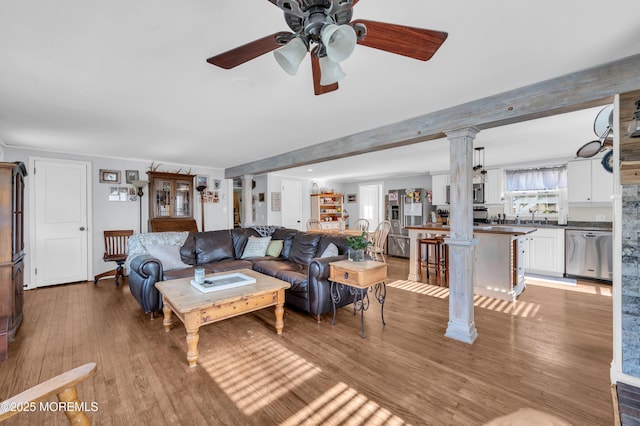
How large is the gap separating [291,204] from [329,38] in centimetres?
692

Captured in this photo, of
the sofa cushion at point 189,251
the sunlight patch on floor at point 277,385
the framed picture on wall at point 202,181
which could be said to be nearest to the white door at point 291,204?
the framed picture on wall at point 202,181

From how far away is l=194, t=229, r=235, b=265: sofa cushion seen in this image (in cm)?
408

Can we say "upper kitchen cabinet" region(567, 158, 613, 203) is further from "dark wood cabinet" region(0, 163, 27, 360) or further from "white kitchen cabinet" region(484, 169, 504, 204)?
"dark wood cabinet" region(0, 163, 27, 360)

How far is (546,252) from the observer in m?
5.13

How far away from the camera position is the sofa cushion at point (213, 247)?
4.08 m

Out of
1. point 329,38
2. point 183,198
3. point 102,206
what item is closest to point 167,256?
point 183,198

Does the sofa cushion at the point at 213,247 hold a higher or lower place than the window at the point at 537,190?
lower

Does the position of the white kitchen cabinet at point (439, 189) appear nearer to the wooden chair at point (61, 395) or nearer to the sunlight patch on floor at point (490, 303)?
the sunlight patch on floor at point (490, 303)

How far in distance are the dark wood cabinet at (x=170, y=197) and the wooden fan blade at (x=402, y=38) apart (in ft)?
17.1

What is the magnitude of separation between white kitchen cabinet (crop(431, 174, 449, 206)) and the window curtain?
4.11 ft

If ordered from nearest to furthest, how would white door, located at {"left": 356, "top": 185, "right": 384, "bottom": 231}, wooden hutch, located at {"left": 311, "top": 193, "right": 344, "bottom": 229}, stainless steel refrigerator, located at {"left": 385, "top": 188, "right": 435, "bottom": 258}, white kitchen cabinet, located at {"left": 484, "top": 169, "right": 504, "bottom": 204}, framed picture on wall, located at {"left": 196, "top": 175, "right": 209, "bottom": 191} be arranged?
white kitchen cabinet, located at {"left": 484, "top": 169, "right": 504, "bottom": 204}, framed picture on wall, located at {"left": 196, "top": 175, "right": 209, "bottom": 191}, stainless steel refrigerator, located at {"left": 385, "top": 188, "right": 435, "bottom": 258}, wooden hutch, located at {"left": 311, "top": 193, "right": 344, "bottom": 229}, white door, located at {"left": 356, "top": 185, "right": 384, "bottom": 231}

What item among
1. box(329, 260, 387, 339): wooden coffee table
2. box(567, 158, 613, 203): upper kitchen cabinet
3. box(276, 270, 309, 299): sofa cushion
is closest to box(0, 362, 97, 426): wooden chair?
box(329, 260, 387, 339): wooden coffee table

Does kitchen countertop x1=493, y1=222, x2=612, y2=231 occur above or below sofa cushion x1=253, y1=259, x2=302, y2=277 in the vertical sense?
above

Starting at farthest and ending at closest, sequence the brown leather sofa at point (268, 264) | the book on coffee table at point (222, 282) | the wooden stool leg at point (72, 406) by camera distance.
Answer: the brown leather sofa at point (268, 264) < the book on coffee table at point (222, 282) < the wooden stool leg at point (72, 406)
